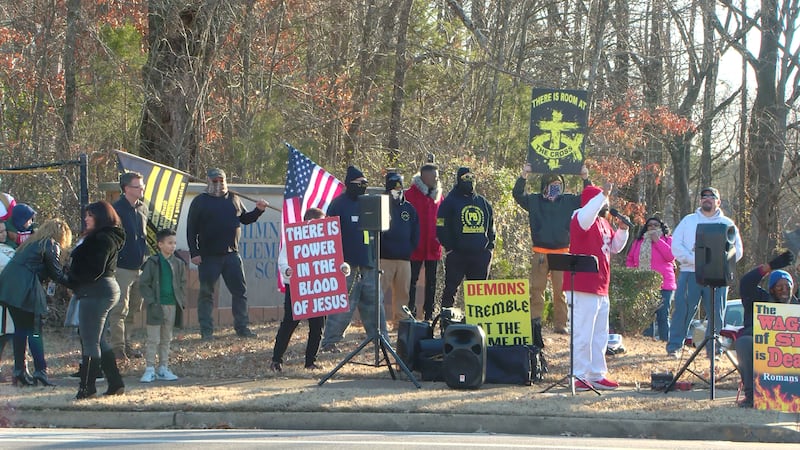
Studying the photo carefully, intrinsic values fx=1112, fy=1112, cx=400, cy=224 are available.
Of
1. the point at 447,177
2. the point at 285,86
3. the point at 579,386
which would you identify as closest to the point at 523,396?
the point at 579,386

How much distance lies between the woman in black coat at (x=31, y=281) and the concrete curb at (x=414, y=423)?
1211 millimetres

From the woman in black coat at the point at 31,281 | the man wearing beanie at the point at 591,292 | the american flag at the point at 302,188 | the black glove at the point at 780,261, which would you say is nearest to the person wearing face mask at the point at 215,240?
the american flag at the point at 302,188

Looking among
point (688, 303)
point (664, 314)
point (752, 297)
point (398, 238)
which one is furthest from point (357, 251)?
point (664, 314)

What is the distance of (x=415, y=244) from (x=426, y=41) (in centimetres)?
1077

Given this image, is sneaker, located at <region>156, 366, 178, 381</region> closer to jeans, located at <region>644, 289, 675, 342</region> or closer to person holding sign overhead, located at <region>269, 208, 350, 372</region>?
person holding sign overhead, located at <region>269, 208, 350, 372</region>

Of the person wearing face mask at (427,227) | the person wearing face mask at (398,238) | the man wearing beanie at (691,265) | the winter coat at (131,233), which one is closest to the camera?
the winter coat at (131,233)

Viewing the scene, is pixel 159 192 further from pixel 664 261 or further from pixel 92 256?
pixel 664 261

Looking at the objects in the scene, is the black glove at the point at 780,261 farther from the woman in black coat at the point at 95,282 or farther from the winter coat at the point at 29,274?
the winter coat at the point at 29,274

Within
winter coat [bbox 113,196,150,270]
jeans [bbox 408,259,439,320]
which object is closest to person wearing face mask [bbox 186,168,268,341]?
winter coat [bbox 113,196,150,270]

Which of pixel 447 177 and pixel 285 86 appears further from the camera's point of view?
pixel 285 86

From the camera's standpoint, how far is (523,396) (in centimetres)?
1080

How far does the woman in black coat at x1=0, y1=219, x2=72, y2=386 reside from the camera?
1082cm

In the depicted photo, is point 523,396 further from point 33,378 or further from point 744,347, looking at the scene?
point 33,378

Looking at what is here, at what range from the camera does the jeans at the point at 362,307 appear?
12281 millimetres
